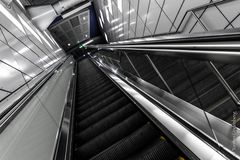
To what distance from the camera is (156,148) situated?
1.83 meters

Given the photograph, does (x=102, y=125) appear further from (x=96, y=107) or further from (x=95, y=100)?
(x=95, y=100)

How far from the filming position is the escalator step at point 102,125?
282 centimetres

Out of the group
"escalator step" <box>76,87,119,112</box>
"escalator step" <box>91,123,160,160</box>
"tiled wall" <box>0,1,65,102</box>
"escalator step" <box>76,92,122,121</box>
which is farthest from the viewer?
"tiled wall" <box>0,1,65,102</box>

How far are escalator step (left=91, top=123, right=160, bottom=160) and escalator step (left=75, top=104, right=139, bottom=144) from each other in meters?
0.72

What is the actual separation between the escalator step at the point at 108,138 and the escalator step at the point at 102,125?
378 millimetres

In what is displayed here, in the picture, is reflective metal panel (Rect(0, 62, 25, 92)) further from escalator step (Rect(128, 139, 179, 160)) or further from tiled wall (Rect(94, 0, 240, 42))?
tiled wall (Rect(94, 0, 240, 42))

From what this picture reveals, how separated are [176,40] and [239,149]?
2.63 ft

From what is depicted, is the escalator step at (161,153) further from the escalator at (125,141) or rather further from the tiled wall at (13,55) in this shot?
the tiled wall at (13,55)

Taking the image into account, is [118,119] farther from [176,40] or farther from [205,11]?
[205,11]

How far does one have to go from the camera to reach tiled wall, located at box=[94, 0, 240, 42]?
178 inches

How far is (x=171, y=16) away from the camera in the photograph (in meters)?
6.39

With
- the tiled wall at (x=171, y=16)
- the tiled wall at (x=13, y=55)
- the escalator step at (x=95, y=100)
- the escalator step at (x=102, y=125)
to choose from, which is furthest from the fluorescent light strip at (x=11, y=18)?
the escalator step at (x=102, y=125)

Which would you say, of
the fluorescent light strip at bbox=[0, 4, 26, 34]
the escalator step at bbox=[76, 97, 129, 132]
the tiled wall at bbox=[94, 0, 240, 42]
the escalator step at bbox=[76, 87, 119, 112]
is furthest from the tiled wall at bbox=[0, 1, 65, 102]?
the tiled wall at bbox=[94, 0, 240, 42]

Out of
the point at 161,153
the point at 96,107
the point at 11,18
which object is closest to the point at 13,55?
the point at 11,18
